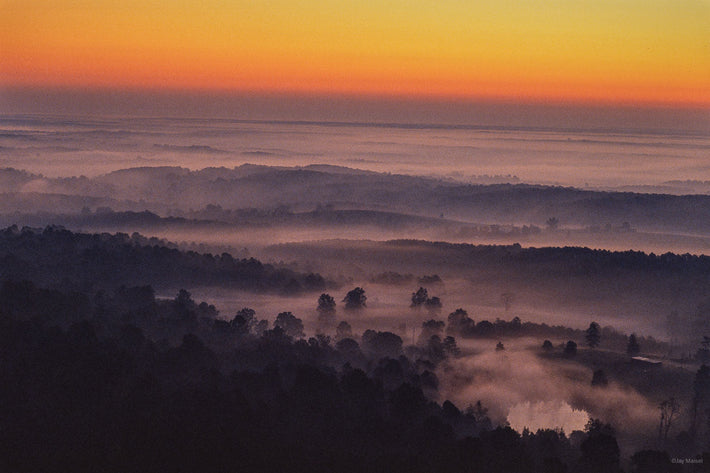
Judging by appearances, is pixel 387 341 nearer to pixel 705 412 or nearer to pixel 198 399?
pixel 705 412

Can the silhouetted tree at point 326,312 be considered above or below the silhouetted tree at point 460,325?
below

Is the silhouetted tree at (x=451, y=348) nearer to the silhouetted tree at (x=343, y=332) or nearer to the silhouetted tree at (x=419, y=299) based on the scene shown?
the silhouetted tree at (x=343, y=332)

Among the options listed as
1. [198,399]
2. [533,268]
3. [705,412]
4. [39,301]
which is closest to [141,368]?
[198,399]

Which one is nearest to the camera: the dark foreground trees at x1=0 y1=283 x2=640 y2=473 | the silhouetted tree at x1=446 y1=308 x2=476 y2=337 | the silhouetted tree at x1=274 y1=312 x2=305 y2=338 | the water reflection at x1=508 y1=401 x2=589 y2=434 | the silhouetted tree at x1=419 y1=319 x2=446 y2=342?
the dark foreground trees at x1=0 y1=283 x2=640 y2=473

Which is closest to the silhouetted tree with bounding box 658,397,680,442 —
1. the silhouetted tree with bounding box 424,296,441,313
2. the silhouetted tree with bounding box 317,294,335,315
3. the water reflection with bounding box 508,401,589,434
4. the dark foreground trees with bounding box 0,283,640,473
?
the water reflection with bounding box 508,401,589,434

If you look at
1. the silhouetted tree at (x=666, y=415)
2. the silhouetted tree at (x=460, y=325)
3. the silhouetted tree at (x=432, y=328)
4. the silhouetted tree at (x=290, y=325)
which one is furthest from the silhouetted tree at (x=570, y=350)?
the silhouetted tree at (x=290, y=325)

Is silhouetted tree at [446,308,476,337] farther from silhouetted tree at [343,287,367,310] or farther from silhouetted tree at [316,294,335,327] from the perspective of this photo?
silhouetted tree at [316,294,335,327]

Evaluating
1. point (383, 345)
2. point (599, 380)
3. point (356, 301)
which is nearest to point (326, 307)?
point (356, 301)

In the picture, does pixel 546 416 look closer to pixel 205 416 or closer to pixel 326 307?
pixel 205 416

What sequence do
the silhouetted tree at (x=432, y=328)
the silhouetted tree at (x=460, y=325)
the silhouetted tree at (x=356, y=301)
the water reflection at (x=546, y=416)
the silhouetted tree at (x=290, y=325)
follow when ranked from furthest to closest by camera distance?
the silhouetted tree at (x=356, y=301), the silhouetted tree at (x=460, y=325), the silhouetted tree at (x=432, y=328), the silhouetted tree at (x=290, y=325), the water reflection at (x=546, y=416)

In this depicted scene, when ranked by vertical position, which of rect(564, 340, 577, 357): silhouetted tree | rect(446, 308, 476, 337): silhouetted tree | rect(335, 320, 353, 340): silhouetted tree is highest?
rect(564, 340, 577, 357): silhouetted tree
